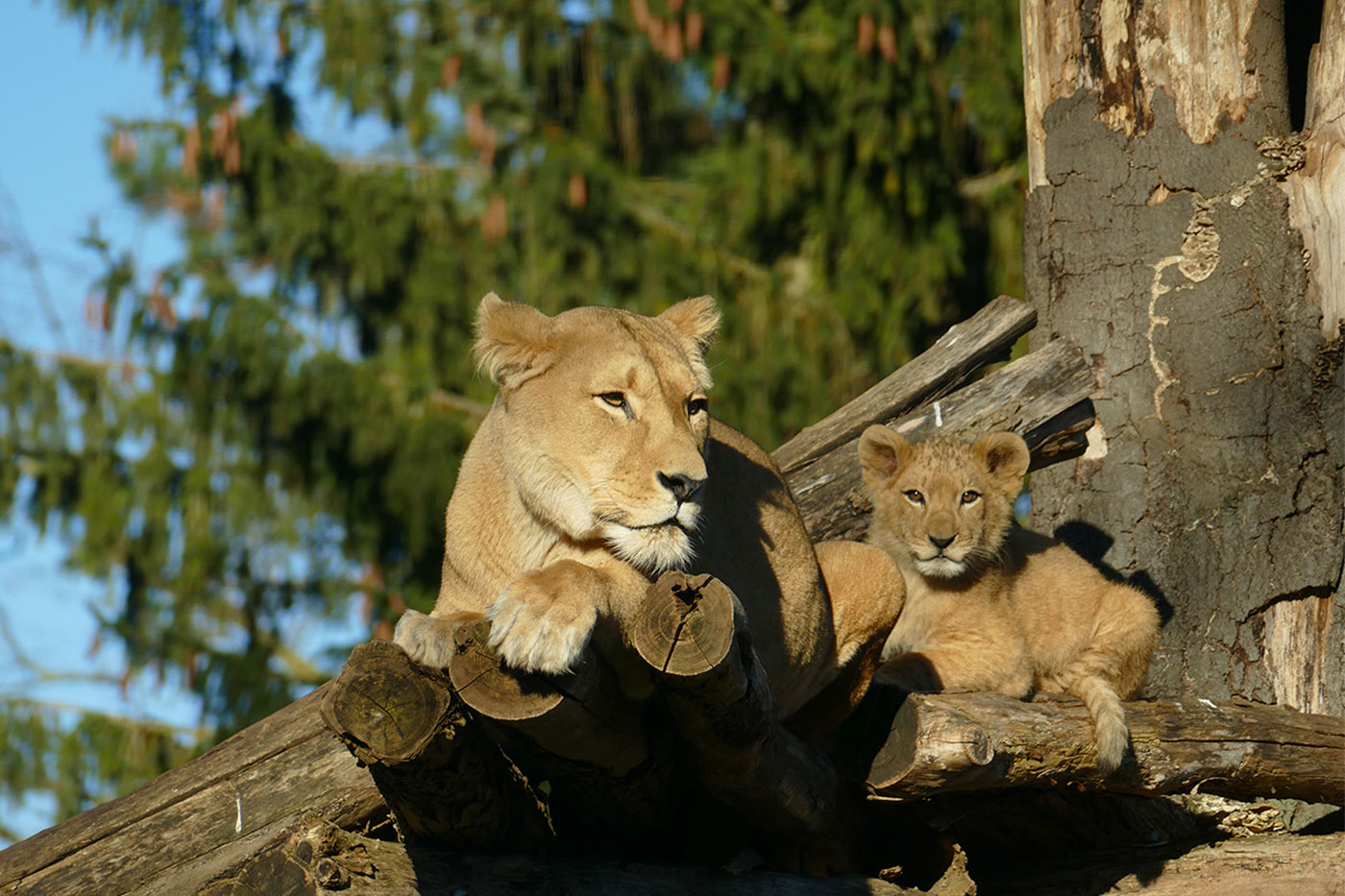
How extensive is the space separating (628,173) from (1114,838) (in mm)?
8386

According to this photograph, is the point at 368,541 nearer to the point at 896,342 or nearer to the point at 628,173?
the point at 628,173

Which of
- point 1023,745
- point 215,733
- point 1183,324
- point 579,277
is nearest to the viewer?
point 1023,745

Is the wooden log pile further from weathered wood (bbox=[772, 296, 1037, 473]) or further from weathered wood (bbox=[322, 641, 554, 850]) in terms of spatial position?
weathered wood (bbox=[772, 296, 1037, 473])

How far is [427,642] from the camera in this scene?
12.9 feet

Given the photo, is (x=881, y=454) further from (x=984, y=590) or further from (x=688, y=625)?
(x=688, y=625)

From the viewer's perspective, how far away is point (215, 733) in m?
13.3

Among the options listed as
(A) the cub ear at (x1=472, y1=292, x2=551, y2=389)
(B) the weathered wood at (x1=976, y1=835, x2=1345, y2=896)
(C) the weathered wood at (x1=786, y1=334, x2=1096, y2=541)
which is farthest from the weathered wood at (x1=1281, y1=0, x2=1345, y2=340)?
(A) the cub ear at (x1=472, y1=292, x2=551, y2=389)

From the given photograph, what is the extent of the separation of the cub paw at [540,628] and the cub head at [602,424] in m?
0.55

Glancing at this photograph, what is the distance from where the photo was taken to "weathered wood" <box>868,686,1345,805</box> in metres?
4.71

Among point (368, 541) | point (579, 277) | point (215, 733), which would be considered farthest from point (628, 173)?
point (215, 733)

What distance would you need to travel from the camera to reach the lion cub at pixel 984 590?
6.08 metres

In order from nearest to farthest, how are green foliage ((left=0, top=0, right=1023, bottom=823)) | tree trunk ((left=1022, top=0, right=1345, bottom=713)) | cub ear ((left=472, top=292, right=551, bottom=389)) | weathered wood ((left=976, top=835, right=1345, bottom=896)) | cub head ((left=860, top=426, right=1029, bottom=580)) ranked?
1. cub ear ((left=472, top=292, right=551, bottom=389))
2. weathered wood ((left=976, top=835, right=1345, bottom=896))
3. cub head ((left=860, top=426, right=1029, bottom=580))
4. tree trunk ((left=1022, top=0, right=1345, bottom=713))
5. green foliage ((left=0, top=0, right=1023, bottom=823))

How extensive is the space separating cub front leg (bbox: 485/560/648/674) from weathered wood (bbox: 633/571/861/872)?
0.68ft

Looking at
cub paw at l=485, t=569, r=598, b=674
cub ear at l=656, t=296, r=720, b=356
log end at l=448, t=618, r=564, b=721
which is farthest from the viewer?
cub ear at l=656, t=296, r=720, b=356
